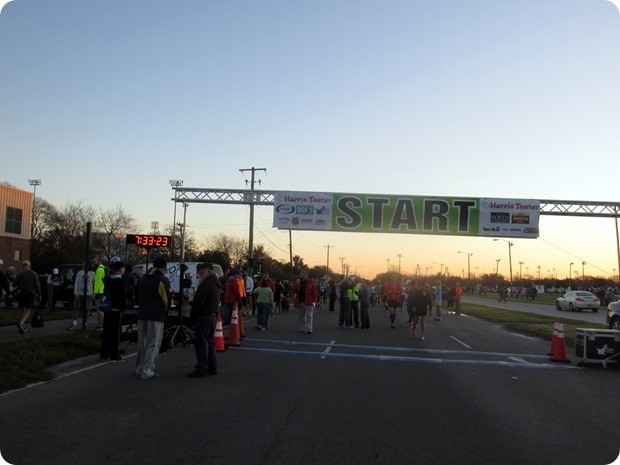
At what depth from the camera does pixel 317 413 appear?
6934mm

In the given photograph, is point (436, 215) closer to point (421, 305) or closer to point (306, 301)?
point (421, 305)

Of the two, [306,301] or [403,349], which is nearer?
[403,349]

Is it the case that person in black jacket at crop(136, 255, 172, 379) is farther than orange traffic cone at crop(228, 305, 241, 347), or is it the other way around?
orange traffic cone at crop(228, 305, 241, 347)

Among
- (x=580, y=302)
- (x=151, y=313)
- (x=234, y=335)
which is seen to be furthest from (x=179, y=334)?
(x=580, y=302)

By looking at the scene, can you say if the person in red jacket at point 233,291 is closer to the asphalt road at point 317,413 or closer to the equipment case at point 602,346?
the asphalt road at point 317,413

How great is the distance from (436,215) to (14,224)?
37.5 meters

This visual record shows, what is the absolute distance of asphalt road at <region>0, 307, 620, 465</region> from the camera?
539 cm

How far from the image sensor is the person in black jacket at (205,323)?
9.16 metres

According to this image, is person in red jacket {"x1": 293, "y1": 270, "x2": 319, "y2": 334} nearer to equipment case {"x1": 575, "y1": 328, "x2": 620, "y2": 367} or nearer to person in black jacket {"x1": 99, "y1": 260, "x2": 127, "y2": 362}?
person in black jacket {"x1": 99, "y1": 260, "x2": 127, "y2": 362}

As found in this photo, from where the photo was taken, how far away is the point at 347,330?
1870 centimetres

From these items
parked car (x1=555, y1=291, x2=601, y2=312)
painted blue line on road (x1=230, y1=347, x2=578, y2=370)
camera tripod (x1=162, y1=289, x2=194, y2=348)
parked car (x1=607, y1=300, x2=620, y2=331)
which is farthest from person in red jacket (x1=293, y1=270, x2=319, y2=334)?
parked car (x1=555, y1=291, x2=601, y2=312)

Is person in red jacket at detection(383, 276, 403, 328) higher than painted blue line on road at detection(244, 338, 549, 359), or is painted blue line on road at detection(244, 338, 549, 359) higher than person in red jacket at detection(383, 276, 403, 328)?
person in red jacket at detection(383, 276, 403, 328)

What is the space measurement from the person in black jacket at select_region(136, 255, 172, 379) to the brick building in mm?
40239

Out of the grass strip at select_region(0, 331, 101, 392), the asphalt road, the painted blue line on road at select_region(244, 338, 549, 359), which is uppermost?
the grass strip at select_region(0, 331, 101, 392)
